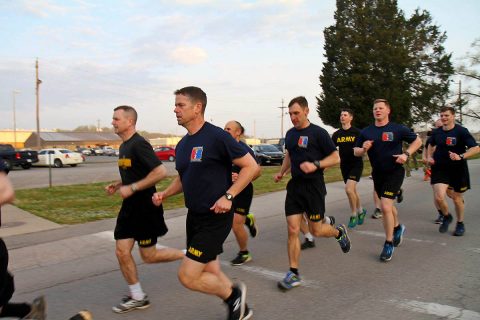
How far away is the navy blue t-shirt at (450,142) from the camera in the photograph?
700 cm

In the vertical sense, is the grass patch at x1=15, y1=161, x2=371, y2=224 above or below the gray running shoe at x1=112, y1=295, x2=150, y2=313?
below

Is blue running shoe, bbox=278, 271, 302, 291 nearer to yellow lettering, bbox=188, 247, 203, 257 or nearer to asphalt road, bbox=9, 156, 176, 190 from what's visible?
yellow lettering, bbox=188, 247, 203, 257

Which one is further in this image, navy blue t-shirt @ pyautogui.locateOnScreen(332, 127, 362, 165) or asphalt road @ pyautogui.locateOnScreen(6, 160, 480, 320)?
navy blue t-shirt @ pyautogui.locateOnScreen(332, 127, 362, 165)

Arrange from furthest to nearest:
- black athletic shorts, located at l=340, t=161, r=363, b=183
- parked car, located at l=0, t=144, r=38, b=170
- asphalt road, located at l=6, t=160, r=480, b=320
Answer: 1. parked car, located at l=0, t=144, r=38, b=170
2. black athletic shorts, located at l=340, t=161, r=363, b=183
3. asphalt road, located at l=6, t=160, r=480, b=320

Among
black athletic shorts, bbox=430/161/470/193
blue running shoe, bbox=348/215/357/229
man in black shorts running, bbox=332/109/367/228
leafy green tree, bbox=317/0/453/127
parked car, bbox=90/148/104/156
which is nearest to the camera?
black athletic shorts, bbox=430/161/470/193

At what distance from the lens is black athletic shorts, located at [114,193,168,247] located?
13.4ft

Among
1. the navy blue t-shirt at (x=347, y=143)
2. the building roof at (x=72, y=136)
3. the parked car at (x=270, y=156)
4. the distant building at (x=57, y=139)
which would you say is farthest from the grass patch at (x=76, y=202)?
the building roof at (x=72, y=136)

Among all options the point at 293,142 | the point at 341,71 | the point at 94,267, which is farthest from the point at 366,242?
the point at 341,71

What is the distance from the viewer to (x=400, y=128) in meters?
5.93

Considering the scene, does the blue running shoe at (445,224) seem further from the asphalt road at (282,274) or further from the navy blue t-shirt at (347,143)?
the navy blue t-shirt at (347,143)

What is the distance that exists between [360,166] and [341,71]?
116 feet

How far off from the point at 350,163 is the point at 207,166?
5.29 m

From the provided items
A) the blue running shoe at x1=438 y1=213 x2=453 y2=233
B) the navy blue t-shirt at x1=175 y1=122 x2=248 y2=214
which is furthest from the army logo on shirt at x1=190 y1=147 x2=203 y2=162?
the blue running shoe at x1=438 y1=213 x2=453 y2=233

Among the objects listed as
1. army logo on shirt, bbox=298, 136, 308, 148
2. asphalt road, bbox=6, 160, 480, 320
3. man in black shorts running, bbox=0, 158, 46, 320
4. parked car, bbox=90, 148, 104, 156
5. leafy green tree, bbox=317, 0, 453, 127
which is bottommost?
parked car, bbox=90, 148, 104, 156
